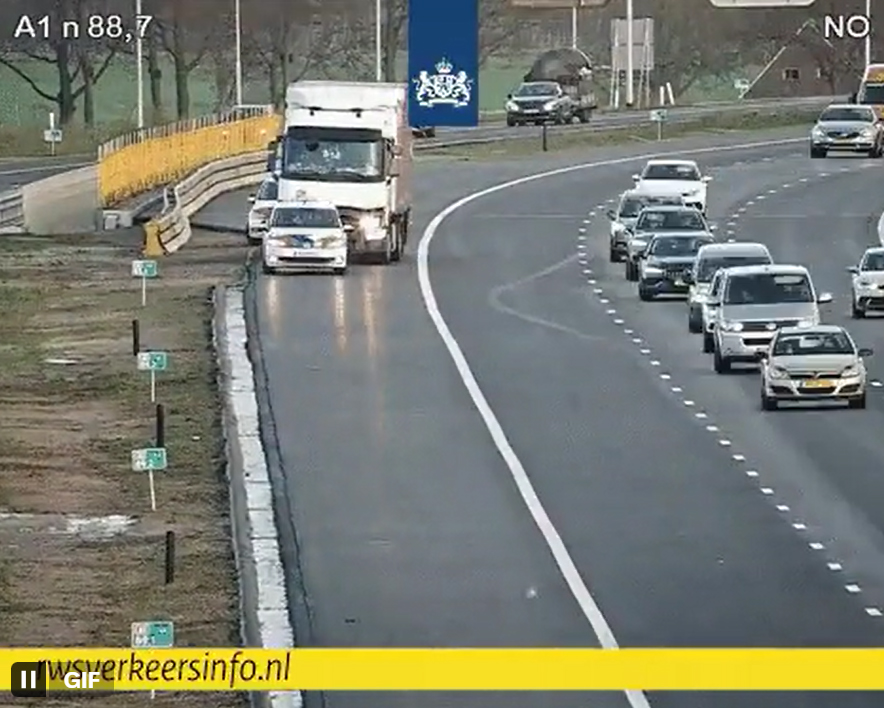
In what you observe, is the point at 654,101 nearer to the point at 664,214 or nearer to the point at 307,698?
the point at 664,214

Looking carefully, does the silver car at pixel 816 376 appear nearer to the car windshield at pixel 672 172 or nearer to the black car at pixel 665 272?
the black car at pixel 665 272

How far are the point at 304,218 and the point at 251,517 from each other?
2733cm

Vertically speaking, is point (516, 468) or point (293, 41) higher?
point (516, 468)

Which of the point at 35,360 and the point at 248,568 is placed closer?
the point at 248,568

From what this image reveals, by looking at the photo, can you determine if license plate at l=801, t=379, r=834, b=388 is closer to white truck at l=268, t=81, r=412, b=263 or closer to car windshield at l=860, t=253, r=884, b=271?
car windshield at l=860, t=253, r=884, b=271

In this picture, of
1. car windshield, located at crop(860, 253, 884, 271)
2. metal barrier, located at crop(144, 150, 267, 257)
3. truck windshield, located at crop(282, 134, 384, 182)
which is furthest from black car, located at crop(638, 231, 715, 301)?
metal barrier, located at crop(144, 150, 267, 257)

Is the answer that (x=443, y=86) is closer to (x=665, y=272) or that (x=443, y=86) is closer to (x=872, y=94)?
(x=665, y=272)

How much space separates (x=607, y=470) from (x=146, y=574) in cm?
836

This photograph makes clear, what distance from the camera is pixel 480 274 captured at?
190 feet

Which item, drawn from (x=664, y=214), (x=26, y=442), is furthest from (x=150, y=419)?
(x=664, y=214)

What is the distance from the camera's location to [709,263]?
50125 mm

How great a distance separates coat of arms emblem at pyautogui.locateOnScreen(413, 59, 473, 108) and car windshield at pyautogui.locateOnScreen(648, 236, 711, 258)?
9495 mm

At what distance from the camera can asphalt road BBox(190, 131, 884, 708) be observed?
23.5 meters

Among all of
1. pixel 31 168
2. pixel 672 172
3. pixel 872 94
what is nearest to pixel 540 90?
pixel 872 94
